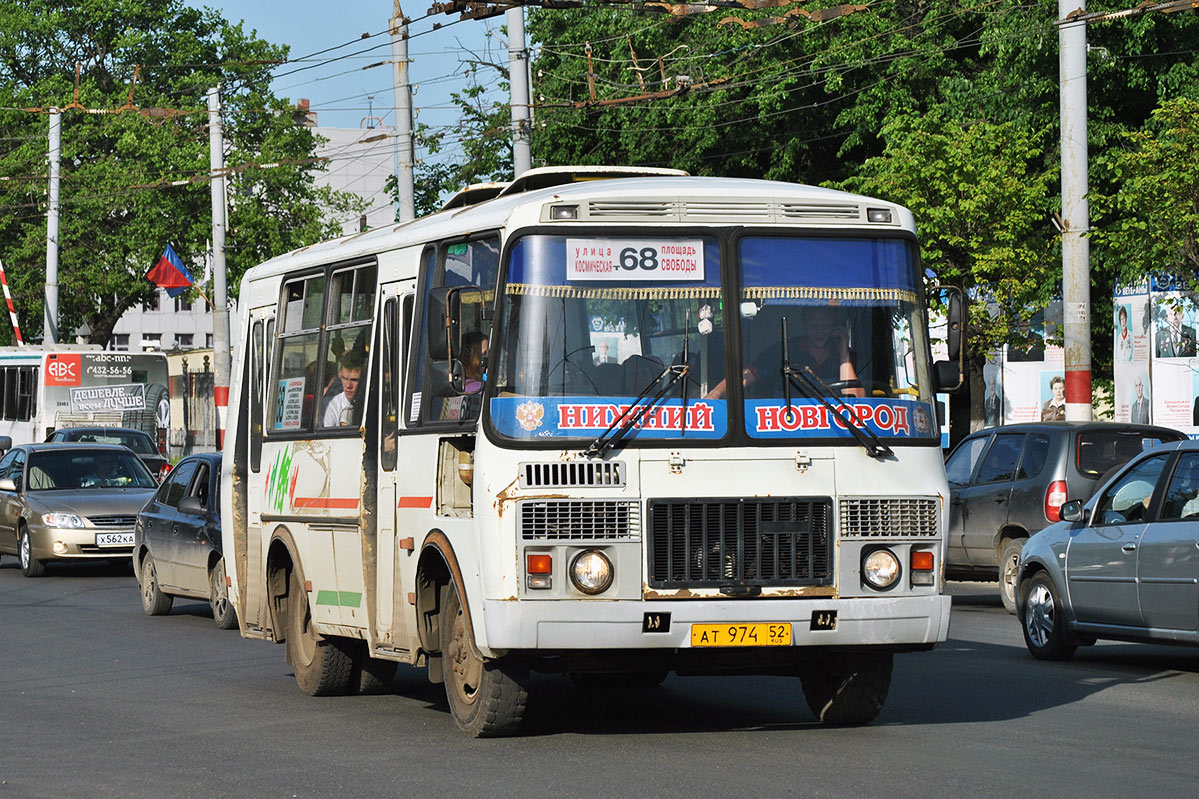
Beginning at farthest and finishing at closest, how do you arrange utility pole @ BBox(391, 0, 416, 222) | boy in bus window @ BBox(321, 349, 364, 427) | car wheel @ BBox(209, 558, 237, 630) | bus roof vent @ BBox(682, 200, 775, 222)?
utility pole @ BBox(391, 0, 416, 222) → car wheel @ BBox(209, 558, 237, 630) → boy in bus window @ BBox(321, 349, 364, 427) → bus roof vent @ BBox(682, 200, 775, 222)

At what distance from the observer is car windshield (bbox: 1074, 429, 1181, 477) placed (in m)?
17.5

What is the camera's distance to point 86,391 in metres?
43.1

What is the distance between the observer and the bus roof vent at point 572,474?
916 cm

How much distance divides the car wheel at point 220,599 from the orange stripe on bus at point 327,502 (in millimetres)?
5703

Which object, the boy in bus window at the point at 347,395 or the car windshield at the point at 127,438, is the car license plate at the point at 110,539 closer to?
the car windshield at the point at 127,438

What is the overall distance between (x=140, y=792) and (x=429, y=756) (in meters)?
1.47

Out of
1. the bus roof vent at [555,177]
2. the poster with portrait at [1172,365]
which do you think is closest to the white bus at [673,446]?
the bus roof vent at [555,177]

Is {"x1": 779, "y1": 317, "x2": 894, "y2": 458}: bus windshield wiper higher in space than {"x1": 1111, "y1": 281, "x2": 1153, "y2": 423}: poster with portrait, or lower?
lower

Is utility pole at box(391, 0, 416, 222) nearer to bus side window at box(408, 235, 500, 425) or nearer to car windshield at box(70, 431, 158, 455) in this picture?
car windshield at box(70, 431, 158, 455)

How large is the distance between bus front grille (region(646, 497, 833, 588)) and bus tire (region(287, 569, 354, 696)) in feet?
11.8

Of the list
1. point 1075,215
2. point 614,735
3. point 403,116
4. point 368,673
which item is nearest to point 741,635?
point 614,735

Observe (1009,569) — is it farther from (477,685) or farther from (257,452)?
(477,685)

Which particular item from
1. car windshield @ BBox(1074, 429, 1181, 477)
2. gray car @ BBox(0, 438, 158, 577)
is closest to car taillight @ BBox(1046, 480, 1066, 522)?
car windshield @ BBox(1074, 429, 1181, 477)

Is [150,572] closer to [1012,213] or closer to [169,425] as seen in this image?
[1012,213]
